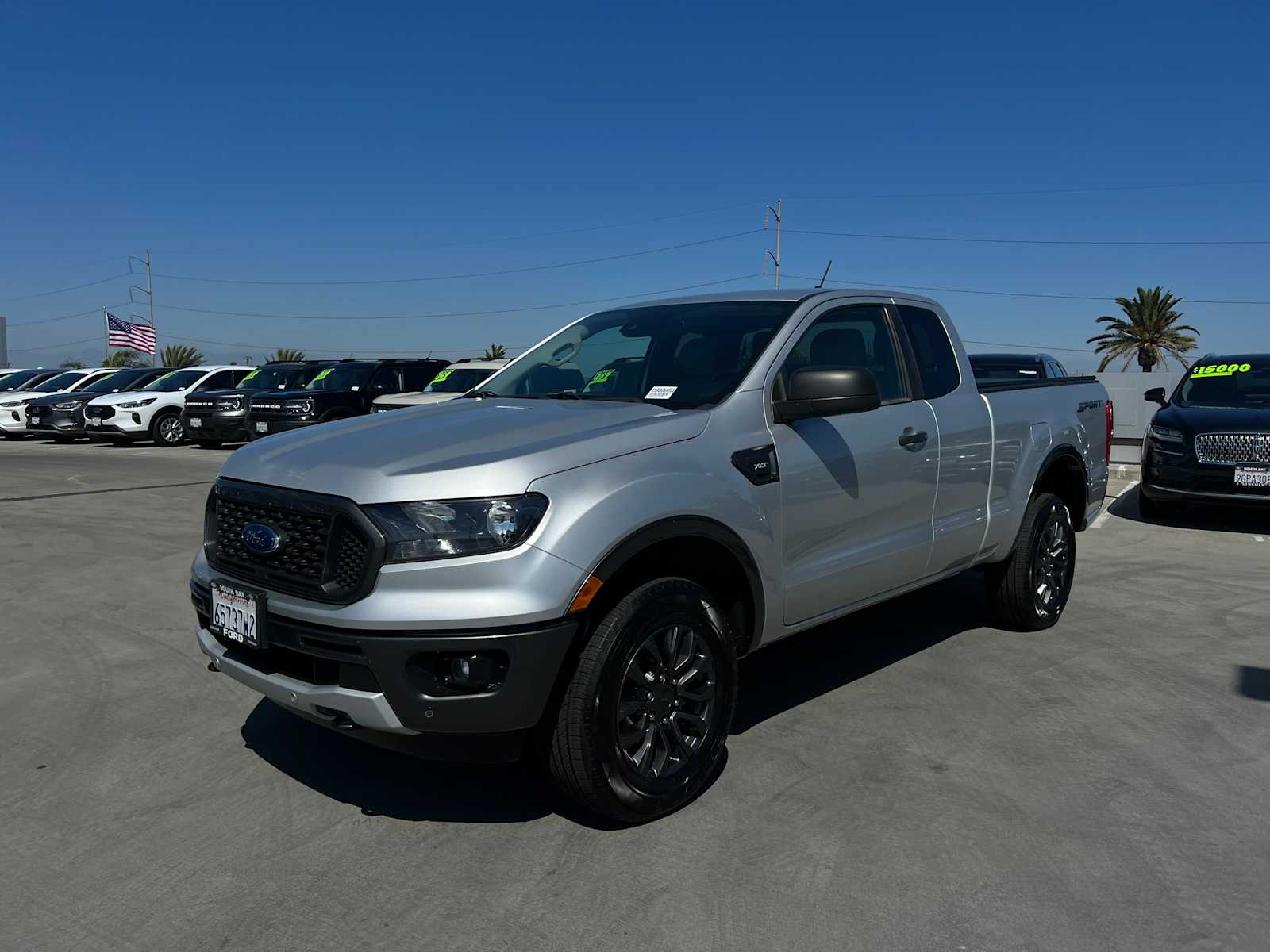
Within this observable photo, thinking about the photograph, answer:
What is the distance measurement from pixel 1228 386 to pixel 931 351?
7200 mm

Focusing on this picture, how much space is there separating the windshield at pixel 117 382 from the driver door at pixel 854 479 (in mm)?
20737

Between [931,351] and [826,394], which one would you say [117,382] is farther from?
[826,394]

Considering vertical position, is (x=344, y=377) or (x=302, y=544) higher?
(x=302, y=544)

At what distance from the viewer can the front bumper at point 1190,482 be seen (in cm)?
927

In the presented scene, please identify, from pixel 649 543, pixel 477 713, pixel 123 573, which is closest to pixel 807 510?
pixel 649 543

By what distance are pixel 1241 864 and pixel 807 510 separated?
182cm

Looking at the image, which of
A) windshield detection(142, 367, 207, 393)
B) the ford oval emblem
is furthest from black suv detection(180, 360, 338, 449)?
the ford oval emblem

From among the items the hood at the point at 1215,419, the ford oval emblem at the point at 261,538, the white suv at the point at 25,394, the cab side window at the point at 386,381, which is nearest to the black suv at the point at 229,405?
the cab side window at the point at 386,381

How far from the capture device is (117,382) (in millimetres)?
22984

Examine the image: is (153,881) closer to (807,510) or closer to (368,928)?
(368,928)

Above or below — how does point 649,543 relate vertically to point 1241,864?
above

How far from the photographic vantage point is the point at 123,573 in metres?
7.30

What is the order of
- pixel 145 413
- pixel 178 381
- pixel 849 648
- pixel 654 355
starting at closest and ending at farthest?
pixel 654 355 → pixel 849 648 → pixel 145 413 → pixel 178 381

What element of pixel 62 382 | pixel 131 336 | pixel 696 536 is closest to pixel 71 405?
pixel 62 382
